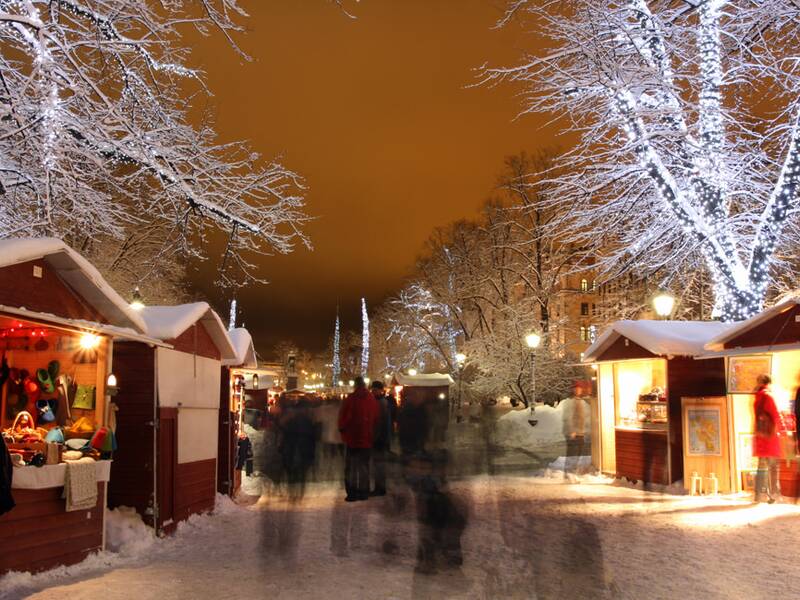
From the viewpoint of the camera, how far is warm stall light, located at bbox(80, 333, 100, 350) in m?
10.0

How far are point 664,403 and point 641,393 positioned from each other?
1.22 meters

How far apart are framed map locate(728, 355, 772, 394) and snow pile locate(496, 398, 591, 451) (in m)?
12.8

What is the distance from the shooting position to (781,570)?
330 inches

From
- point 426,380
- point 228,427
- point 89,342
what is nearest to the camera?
point 89,342

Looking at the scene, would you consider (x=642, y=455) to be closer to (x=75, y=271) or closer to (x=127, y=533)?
(x=127, y=533)

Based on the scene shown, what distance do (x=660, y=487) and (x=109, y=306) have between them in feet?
36.1

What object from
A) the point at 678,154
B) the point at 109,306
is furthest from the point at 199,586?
the point at 678,154

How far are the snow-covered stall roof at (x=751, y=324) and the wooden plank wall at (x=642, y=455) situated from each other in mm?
2314

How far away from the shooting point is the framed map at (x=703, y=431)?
575 inches

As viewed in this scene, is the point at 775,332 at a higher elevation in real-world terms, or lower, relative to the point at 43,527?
higher

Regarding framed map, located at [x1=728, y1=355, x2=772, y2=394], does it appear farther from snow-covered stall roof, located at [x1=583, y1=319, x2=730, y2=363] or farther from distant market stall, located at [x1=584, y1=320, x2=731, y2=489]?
snow-covered stall roof, located at [x1=583, y1=319, x2=730, y2=363]

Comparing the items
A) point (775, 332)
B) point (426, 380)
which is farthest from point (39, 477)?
point (426, 380)

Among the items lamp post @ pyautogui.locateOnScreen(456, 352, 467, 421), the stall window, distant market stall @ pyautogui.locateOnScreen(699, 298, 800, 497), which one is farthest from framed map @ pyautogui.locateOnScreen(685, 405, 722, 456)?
lamp post @ pyautogui.locateOnScreen(456, 352, 467, 421)

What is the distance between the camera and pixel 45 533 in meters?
8.24
